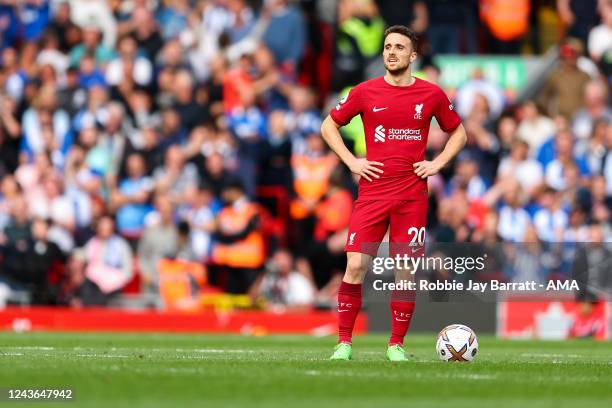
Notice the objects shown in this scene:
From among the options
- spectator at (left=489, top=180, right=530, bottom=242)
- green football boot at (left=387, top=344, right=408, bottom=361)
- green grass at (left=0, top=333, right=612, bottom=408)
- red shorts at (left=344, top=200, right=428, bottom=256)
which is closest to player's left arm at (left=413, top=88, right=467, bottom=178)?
red shorts at (left=344, top=200, right=428, bottom=256)

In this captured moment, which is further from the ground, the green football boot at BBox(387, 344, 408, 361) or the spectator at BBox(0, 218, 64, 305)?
the spectator at BBox(0, 218, 64, 305)

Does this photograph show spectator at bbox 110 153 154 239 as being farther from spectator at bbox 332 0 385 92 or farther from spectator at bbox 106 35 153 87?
spectator at bbox 332 0 385 92

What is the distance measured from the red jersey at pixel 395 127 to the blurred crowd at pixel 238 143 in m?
8.43

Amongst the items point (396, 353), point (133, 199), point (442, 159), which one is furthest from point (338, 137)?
point (133, 199)

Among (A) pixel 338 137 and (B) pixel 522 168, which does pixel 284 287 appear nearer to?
(B) pixel 522 168

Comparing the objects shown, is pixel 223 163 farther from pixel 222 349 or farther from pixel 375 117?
pixel 375 117

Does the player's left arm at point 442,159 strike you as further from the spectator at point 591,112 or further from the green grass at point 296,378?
the spectator at point 591,112

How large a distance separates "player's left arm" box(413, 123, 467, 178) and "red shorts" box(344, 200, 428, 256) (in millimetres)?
255

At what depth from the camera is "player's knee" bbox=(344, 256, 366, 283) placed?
11.0 metres

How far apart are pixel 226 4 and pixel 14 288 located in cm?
616

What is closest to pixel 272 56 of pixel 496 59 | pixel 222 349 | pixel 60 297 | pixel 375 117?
pixel 496 59

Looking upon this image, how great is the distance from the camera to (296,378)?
9.11m

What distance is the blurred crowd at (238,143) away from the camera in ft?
66.0

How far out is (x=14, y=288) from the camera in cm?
2019
